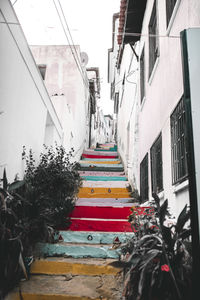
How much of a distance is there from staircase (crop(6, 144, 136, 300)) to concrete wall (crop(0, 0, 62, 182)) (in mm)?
1390

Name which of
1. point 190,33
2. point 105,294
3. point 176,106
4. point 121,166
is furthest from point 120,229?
point 121,166

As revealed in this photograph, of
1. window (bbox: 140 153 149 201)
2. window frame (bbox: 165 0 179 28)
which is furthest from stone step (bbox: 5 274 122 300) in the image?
window frame (bbox: 165 0 179 28)

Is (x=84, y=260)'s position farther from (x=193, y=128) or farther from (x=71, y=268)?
(x=193, y=128)

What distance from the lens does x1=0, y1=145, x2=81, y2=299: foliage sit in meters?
2.39

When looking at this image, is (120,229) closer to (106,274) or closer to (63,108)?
(106,274)

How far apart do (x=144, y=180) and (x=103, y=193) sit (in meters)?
1.41

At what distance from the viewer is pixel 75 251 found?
3584 millimetres

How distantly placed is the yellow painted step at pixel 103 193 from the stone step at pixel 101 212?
1122 mm

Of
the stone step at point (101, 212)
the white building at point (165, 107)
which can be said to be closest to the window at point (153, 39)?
the white building at point (165, 107)

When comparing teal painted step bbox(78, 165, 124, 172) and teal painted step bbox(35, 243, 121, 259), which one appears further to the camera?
teal painted step bbox(78, 165, 124, 172)

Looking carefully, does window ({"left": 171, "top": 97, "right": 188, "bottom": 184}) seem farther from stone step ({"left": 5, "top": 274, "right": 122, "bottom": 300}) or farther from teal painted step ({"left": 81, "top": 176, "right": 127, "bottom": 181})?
teal painted step ({"left": 81, "top": 176, "right": 127, "bottom": 181})

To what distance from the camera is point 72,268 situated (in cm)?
315

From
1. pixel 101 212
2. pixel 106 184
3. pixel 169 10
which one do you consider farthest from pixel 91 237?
pixel 169 10

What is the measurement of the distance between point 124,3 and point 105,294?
6.95 metres
